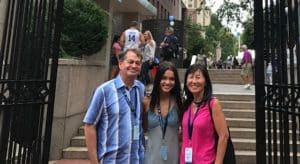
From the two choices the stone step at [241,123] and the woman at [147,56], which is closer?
the stone step at [241,123]

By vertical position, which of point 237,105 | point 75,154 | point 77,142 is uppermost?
point 237,105

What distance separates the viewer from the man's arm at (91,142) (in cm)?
309

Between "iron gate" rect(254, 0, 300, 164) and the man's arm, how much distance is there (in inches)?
78.2

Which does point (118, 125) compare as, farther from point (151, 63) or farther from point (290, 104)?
point (151, 63)

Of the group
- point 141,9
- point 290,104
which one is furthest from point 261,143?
point 141,9

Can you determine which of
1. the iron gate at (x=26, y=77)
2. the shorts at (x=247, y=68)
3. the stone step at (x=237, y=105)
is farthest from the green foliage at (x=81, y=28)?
the shorts at (x=247, y=68)

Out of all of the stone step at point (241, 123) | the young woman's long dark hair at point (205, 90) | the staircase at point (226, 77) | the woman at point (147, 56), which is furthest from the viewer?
the staircase at point (226, 77)

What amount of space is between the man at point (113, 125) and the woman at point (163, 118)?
0.16 metres

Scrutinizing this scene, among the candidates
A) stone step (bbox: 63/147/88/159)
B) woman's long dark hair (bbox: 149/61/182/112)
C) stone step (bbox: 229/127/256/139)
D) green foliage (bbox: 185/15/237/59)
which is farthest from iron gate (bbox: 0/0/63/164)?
green foliage (bbox: 185/15/237/59)

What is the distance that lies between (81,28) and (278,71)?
5.76 m

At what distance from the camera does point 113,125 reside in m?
3.15

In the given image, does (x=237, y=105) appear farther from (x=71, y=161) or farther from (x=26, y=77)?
(x=26, y=77)

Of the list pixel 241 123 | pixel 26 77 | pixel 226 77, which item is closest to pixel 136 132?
pixel 26 77

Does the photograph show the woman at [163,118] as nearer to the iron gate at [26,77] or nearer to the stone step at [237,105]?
the iron gate at [26,77]
